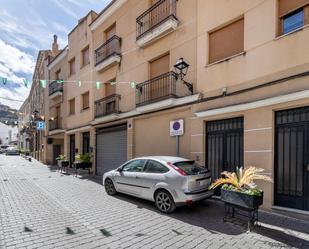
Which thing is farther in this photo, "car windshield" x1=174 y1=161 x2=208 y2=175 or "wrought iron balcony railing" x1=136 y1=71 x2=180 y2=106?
"wrought iron balcony railing" x1=136 y1=71 x2=180 y2=106

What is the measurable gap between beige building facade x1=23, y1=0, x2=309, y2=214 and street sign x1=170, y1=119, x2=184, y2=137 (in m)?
0.20

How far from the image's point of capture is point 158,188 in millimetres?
6523

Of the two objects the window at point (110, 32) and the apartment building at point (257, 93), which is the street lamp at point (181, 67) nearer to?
the apartment building at point (257, 93)

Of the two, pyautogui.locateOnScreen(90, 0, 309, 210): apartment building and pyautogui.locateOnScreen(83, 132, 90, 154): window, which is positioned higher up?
pyautogui.locateOnScreen(90, 0, 309, 210): apartment building

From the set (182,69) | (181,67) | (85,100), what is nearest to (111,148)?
(85,100)

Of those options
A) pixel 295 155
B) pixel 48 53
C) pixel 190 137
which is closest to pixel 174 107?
pixel 190 137

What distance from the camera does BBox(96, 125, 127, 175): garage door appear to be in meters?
12.4

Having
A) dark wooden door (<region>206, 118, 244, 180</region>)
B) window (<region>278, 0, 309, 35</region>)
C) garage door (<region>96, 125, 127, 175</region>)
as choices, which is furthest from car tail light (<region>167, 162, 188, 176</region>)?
garage door (<region>96, 125, 127, 175</region>)

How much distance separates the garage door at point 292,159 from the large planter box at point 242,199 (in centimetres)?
153

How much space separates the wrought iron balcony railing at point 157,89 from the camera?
938 centimetres

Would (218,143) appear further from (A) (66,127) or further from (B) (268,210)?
(A) (66,127)

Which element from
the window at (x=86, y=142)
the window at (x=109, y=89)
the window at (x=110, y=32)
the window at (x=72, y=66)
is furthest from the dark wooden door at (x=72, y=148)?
the window at (x=110, y=32)

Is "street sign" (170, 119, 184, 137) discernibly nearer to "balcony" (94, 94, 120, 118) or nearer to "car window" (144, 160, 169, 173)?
"car window" (144, 160, 169, 173)

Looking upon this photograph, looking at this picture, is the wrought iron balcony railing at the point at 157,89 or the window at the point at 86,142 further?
the window at the point at 86,142
